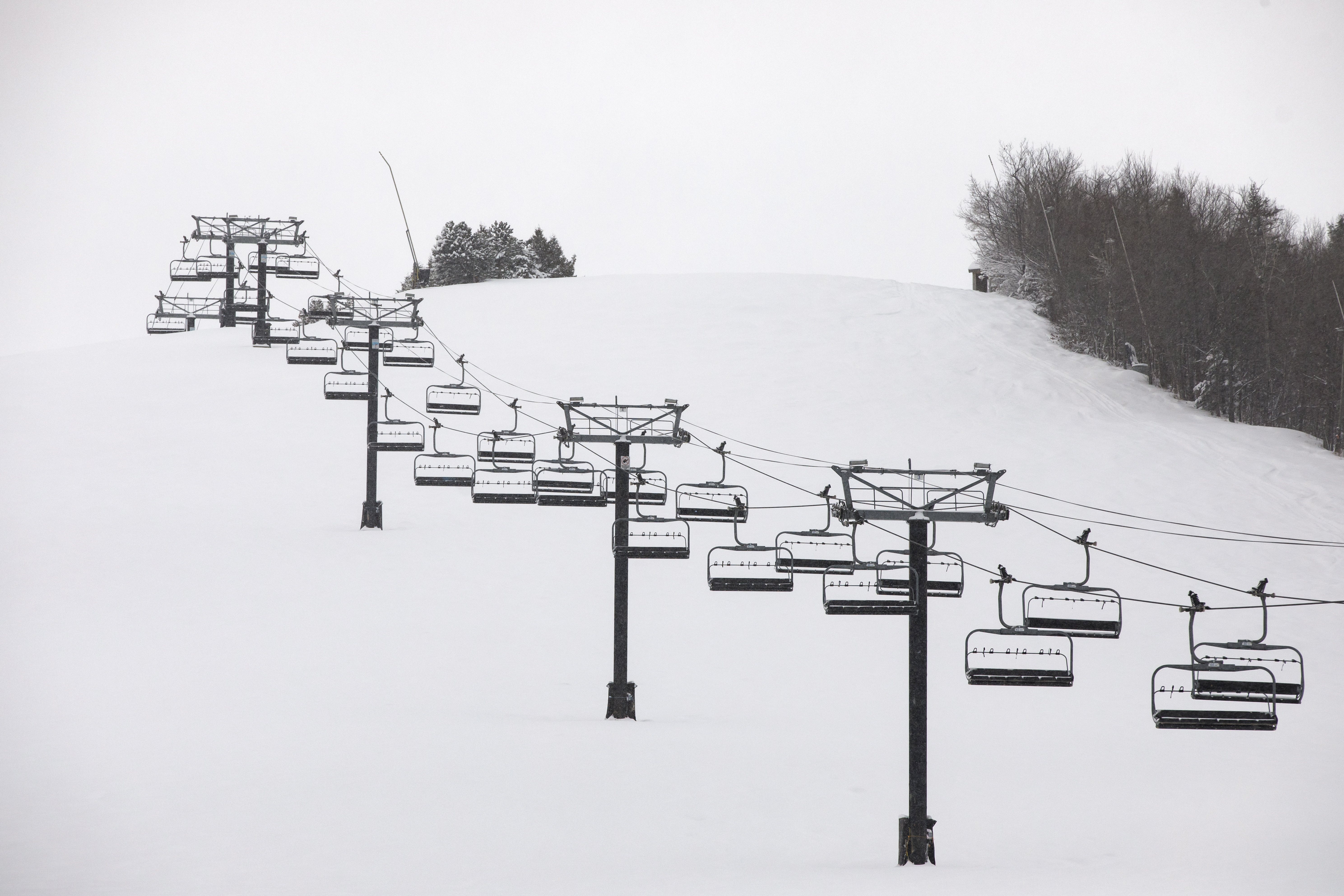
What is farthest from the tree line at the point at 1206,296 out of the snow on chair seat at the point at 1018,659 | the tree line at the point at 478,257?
the tree line at the point at 478,257

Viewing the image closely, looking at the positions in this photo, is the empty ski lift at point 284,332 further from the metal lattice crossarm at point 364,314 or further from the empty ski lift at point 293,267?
the metal lattice crossarm at point 364,314

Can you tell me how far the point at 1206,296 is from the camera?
42.8 metres

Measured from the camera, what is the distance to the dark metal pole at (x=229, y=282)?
4088 centimetres

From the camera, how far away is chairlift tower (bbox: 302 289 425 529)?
23.1m

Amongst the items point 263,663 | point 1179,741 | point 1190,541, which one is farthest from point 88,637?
point 1190,541

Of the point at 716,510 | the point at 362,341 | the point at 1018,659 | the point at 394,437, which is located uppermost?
the point at 362,341

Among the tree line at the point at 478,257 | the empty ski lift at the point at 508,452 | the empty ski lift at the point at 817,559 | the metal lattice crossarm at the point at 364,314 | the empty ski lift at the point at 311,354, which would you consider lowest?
the empty ski lift at the point at 817,559

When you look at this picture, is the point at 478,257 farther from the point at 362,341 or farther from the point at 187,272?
the point at 362,341

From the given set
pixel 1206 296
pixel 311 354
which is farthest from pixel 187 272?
pixel 1206 296

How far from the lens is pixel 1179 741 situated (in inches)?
670

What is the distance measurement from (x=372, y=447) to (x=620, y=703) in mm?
11265

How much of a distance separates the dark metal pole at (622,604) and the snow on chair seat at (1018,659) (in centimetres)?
484

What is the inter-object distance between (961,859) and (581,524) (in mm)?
18357

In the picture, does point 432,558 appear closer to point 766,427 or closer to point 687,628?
point 687,628
